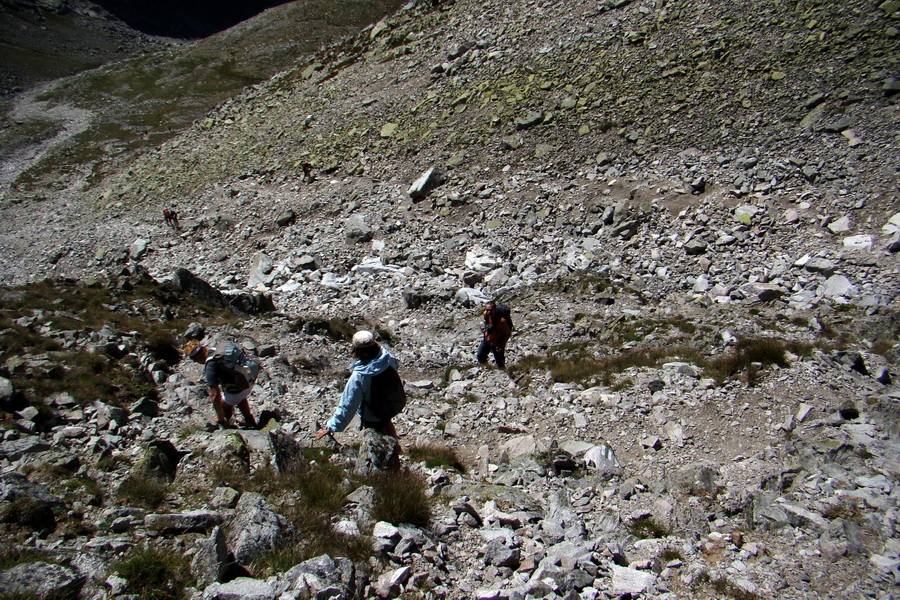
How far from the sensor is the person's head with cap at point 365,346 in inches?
243

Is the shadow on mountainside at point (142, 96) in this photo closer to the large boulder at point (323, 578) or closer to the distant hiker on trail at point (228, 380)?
the distant hiker on trail at point (228, 380)

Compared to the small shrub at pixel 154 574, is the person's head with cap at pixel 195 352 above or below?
below

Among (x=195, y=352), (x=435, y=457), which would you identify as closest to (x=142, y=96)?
(x=195, y=352)

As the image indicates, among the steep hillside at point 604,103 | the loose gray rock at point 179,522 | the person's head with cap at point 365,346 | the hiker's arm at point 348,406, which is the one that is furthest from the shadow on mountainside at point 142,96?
the loose gray rock at point 179,522

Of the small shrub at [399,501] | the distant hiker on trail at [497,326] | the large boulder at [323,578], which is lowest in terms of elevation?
the distant hiker on trail at [497,326]

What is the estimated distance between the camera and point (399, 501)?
5418 mm

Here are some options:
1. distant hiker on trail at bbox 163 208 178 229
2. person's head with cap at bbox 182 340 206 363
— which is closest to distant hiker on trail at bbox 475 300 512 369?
person's head with cap at bbox 182 340 206 363

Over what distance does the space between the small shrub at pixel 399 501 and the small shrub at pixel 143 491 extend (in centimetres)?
251

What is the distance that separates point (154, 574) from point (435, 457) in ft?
15.3

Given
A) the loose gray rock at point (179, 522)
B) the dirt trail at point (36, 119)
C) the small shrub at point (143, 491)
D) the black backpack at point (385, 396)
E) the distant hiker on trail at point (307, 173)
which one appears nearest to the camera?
the loose gray rock at point (179, 522)

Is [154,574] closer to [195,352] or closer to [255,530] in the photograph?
[255,530]

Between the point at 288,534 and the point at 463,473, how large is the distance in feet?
12.1

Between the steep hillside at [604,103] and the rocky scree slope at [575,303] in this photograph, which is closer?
the rocky scree slope at [575,303]

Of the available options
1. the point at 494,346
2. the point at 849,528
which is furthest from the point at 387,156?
the point at 849,528
